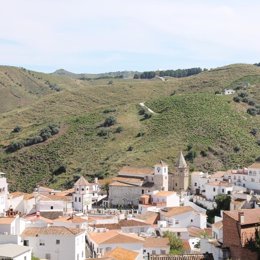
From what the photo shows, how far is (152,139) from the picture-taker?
99188 mm

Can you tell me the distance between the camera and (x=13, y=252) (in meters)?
34.3

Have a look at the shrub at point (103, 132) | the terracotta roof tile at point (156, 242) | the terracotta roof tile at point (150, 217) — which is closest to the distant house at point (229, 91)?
the shrub at point (103, 132)

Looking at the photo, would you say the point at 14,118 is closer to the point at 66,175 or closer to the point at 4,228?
the point at 66,175

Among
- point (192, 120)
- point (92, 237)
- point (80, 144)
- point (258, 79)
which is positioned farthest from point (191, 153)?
point (258, 79)

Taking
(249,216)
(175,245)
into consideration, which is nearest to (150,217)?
(175,245)

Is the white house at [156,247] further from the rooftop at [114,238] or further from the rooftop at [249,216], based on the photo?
the rooftop at [249,216]

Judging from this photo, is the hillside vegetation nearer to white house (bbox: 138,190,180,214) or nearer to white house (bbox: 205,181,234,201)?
white house (bbox: 205,181,234,201)

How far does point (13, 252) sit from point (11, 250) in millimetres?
508

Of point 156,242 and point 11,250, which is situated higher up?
point 11,250

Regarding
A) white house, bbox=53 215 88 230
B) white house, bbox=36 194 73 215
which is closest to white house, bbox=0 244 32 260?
white house, bbox=53 215 88 230

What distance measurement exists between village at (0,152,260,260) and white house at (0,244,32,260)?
0.05 meters

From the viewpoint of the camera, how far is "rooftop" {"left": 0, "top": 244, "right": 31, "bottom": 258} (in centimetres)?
3350

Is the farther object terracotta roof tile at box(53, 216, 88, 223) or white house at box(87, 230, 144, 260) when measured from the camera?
terracotta roof tile at box(53, 216, 88, 223)

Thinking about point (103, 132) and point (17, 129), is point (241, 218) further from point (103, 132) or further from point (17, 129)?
point (17, 129)
